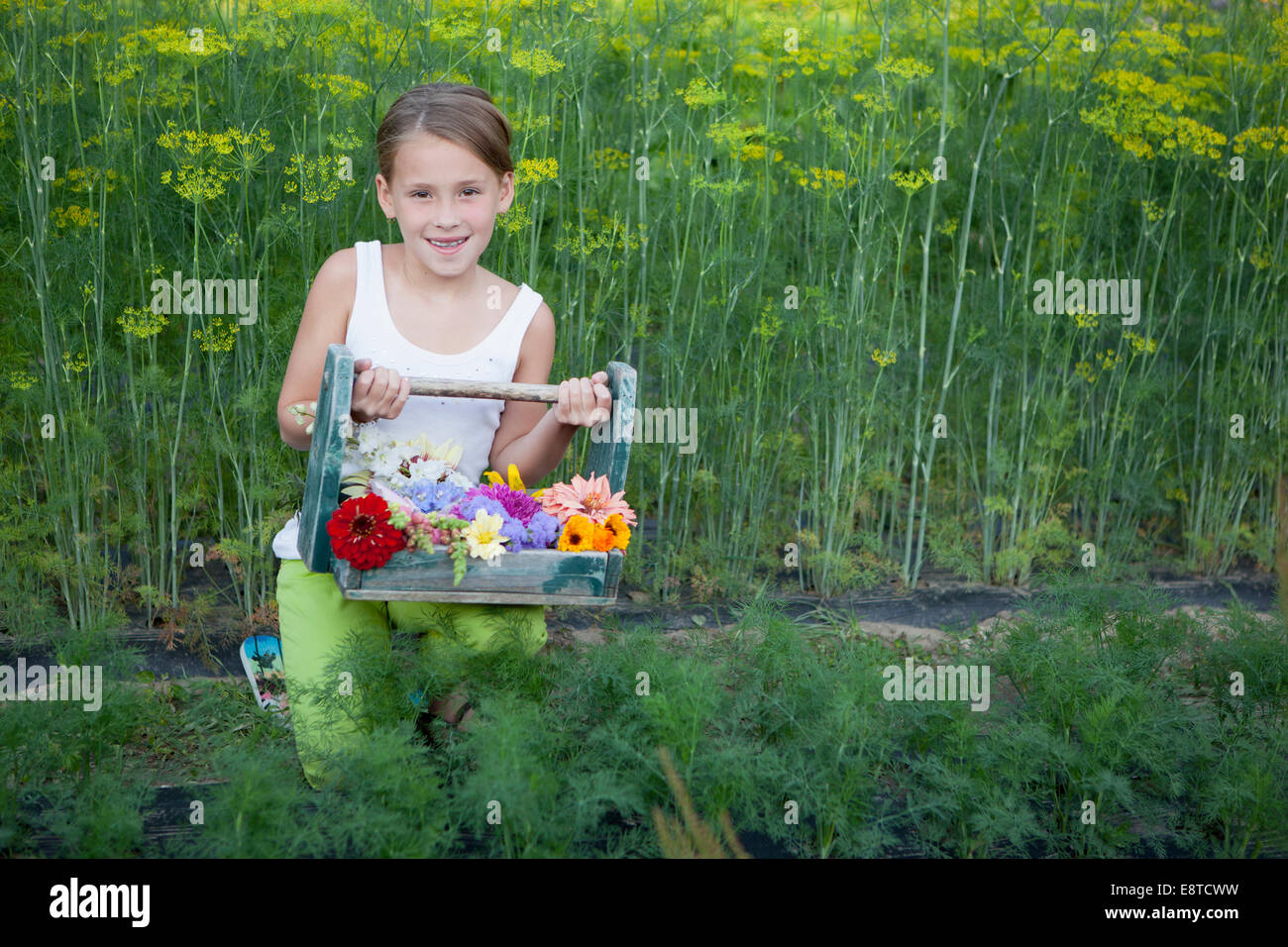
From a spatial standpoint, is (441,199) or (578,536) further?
(441,199)

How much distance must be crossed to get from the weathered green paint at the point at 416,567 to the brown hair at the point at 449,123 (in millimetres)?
547

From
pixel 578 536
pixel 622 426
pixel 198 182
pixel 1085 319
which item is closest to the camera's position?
pixel 578 536

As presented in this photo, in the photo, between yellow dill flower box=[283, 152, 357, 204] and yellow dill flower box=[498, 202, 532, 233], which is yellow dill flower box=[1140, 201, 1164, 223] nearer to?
yellow dill flower box=[498, 202, 532, 233]

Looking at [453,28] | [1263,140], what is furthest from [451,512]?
[1263,140]

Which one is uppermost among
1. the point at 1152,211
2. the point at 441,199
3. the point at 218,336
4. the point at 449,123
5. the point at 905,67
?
the point at 905,67

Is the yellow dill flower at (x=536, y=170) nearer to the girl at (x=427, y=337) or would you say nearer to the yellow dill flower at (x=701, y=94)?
the yellow dill flower at (x=701, y=94)

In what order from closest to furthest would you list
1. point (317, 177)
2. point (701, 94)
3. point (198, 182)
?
point (198, 182) → point (317, 177) → point (701, 94)

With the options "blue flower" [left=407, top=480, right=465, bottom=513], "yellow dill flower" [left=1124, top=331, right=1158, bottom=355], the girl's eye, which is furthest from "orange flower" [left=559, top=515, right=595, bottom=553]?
"yellow dill flower" [left=1124, top=331, right=1158, bottom=355]

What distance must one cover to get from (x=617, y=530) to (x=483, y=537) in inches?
9.9

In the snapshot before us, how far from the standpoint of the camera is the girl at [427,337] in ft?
7.68

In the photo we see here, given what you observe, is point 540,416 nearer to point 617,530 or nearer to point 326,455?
point 617,530

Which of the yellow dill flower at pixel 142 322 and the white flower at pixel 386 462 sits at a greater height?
the yellow dill flower at pixel 142 322

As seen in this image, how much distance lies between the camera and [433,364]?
244 cm

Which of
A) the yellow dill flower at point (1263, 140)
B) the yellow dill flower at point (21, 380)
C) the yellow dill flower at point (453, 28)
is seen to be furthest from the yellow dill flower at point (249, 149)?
the yellow dill flower at point (1263, 140)
